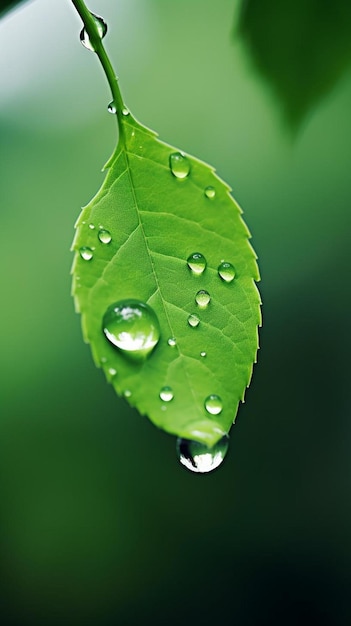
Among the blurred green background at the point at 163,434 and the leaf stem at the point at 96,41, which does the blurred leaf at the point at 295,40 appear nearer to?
the leaf stem at the point at 96,41

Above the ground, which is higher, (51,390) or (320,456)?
(320,456)

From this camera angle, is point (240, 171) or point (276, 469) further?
point (276, 469)

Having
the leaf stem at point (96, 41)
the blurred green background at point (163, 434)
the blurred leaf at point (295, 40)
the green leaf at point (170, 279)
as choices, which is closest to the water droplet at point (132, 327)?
the green leaf at point (170, 279)

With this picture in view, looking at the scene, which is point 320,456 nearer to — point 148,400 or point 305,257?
point 305,257

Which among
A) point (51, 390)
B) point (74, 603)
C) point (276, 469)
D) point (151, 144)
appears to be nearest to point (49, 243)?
point (51, 390)

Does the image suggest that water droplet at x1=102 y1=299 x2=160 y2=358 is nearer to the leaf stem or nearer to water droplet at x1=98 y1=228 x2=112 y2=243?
water droplet at x1=98 y1=228 x2=112 y2=243

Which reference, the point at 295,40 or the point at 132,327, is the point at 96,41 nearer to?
the point at 132,327

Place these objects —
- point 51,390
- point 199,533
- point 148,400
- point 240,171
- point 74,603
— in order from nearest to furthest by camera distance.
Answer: point 148,400 < point 240,171 < point 51,390 < point 199,533 < point 74,603

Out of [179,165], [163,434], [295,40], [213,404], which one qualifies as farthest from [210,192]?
[163,434]
